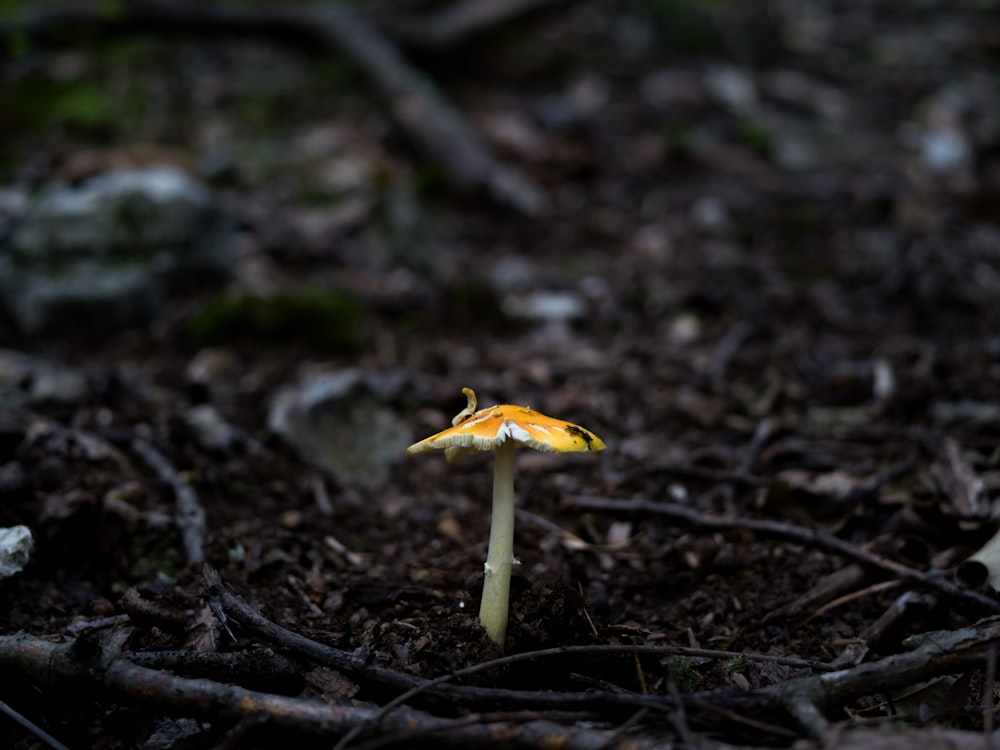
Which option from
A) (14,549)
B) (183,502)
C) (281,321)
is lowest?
(183,502)

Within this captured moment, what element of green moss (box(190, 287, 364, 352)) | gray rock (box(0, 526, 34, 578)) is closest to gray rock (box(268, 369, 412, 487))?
green moss (box(190, 287, 364, 352))

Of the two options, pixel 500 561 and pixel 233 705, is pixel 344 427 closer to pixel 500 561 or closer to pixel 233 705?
pixel 500 561

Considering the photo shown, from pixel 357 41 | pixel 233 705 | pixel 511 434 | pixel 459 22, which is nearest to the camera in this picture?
pixel 233 705

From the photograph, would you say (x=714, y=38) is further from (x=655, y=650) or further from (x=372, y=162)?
(x=655, y=650)

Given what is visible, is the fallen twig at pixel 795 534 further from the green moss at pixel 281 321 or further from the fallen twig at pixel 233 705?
the green moss at pixel 281 321

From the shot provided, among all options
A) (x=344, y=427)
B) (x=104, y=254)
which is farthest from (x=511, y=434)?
(x=104, y=254)

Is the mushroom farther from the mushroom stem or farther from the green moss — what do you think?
the green moss

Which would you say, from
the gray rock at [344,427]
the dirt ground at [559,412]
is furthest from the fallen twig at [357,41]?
the gray rock at [344,427]
